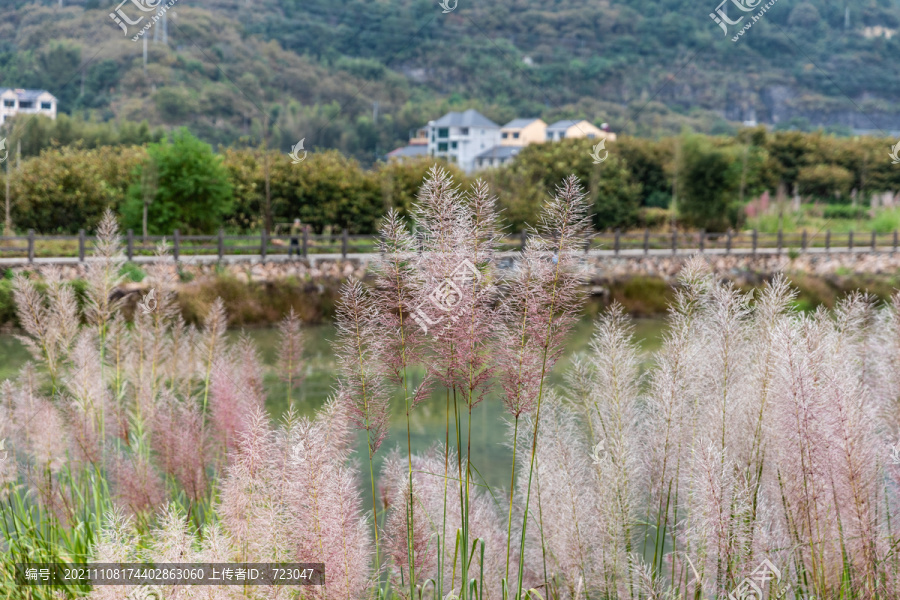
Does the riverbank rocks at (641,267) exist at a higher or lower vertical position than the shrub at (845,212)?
lower

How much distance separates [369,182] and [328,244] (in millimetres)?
3108

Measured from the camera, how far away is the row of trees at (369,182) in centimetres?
1973

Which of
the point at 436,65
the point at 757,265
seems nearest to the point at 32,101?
the point at 436,65

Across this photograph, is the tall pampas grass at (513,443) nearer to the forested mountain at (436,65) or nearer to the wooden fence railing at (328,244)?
the wooden fence railing at (328,244)

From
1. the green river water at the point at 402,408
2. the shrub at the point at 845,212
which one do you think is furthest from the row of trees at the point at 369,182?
the green river water at the point at 402,408

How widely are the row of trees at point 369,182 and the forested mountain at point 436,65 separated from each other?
1685 centimetres

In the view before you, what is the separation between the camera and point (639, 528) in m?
3.05

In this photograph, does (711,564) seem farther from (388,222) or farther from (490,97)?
(490,97)

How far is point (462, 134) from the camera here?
50.1 m

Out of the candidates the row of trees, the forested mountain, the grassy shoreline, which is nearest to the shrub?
the row of trees

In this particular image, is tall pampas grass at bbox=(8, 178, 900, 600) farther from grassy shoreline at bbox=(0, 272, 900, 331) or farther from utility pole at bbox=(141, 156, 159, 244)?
utility pole at bbox=(141, 156, 159, 244)

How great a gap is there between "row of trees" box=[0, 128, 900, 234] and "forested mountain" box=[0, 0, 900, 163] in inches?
664

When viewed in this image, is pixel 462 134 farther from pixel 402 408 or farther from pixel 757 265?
pixel 402 408

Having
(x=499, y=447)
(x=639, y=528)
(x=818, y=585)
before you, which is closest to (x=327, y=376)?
(x=499, y=447)
